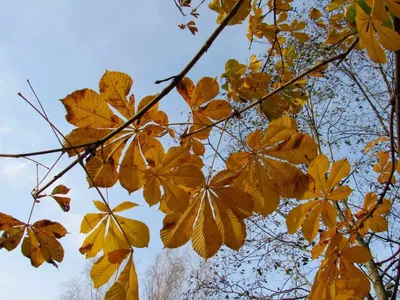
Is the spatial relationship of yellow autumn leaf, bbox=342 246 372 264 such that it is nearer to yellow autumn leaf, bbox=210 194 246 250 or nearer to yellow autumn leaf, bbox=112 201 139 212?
yellow autumn leaf, bbox=210 194 246 250

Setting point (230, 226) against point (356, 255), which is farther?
point (356, 255)

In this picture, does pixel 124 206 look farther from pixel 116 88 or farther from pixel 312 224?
pixel 312 224

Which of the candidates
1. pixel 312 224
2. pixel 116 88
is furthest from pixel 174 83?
pixel 312 224

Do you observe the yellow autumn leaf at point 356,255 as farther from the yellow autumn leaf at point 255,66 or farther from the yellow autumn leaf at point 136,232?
the yellow autumn leaf at point 255,66

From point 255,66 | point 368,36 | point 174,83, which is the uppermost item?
point 255,66

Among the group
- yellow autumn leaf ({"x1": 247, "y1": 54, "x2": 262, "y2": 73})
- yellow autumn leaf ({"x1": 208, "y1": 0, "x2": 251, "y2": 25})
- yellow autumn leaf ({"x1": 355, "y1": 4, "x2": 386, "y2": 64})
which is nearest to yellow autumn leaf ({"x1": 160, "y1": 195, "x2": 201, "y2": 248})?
yellow autumn leaf ({"x1": 355, "y1": 4, "x2": 386, "y2": 64})

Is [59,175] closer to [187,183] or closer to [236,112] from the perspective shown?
[187,183]

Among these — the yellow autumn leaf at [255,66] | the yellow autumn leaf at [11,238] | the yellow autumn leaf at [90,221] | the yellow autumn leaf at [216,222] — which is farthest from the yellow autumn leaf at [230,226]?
the yellow autumn leaf at [255,66]

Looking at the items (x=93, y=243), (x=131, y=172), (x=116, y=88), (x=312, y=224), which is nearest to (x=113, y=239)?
(x=93, y=243)

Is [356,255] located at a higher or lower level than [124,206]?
higher

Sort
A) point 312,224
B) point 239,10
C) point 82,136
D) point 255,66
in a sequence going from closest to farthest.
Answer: point 82,136, point 312,224, point 239,10, point 255,66

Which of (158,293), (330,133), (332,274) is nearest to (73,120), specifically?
(332,274)

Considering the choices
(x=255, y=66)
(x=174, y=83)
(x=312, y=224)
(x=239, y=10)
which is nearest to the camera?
(x=174, y=83)

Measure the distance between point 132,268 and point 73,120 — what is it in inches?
10.2
